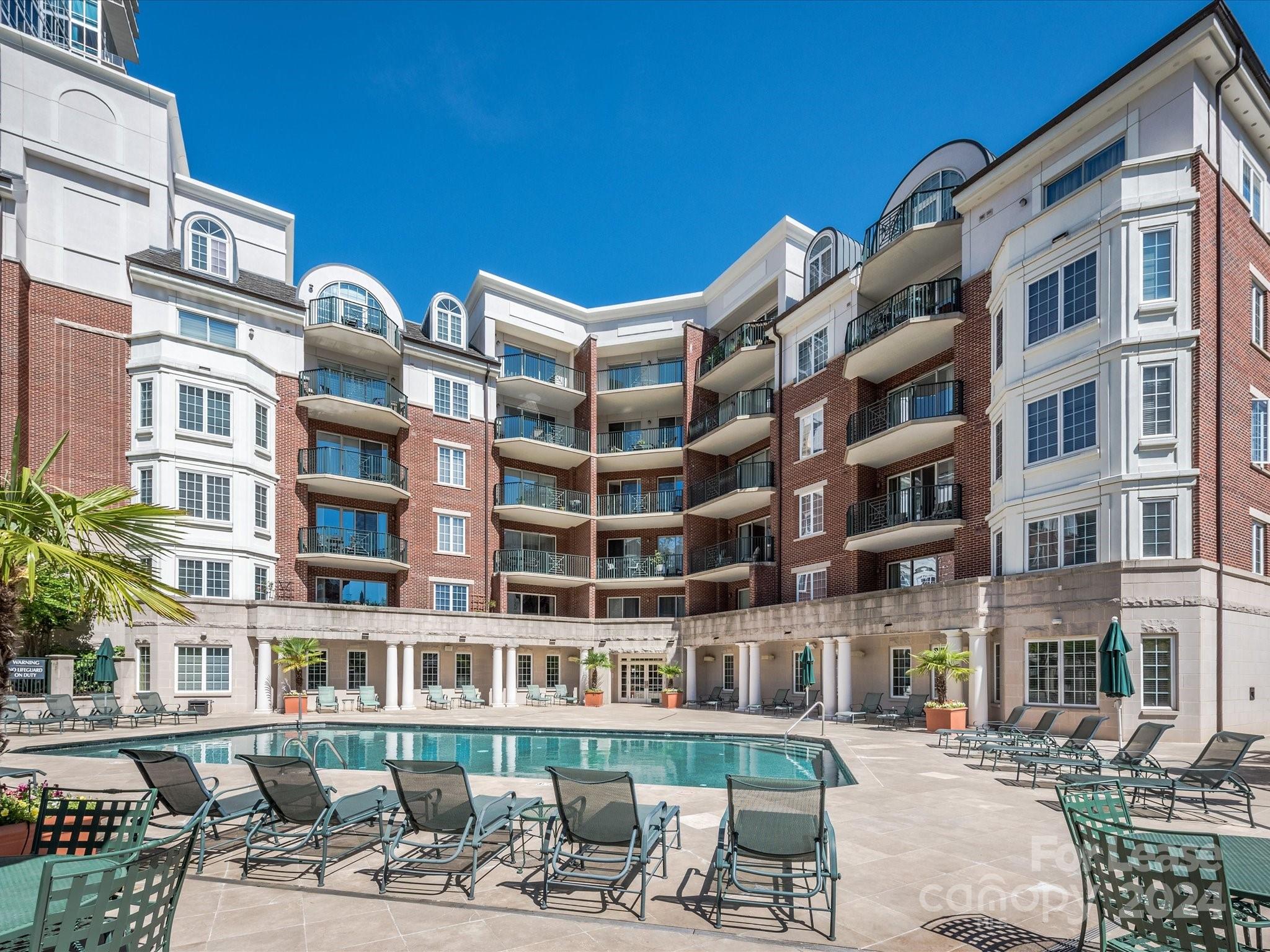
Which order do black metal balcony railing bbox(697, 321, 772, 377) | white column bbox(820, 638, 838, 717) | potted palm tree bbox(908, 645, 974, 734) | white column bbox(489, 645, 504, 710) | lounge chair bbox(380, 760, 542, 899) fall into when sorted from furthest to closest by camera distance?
black metal balcony railing bbox(697, 321, 772, 377), white column bbox(489, 645, 504, 710), white column bbox(820, 638, 838, 717), potted palm tree bbox(908, 645, 974, 734), lounge chair bbox(380, 760, 542, 899)

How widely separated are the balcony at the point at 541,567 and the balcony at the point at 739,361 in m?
9.75

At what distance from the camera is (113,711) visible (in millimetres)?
20906

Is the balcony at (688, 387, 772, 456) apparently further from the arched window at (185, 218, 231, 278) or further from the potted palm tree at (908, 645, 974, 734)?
the arched window at (185, 218, 231, 278)

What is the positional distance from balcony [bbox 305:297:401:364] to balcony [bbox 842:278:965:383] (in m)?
18.2

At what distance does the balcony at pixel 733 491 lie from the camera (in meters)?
30.4

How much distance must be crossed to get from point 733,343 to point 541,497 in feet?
34.8

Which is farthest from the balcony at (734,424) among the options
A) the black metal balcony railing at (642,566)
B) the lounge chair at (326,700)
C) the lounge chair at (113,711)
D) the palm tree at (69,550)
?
the palm tree at (69,550)

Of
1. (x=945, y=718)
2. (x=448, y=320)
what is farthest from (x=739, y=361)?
(x=945, y=718)

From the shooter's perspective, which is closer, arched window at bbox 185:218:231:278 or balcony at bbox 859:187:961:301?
balcony at bbox 859:187:961:301

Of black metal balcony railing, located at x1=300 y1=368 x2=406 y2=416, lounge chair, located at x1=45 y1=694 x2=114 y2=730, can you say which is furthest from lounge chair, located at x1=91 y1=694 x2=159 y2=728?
black metal balcony railing, located at x1=300 y1=368 x2=406 y2=416

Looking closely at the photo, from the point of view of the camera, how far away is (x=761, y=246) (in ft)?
107

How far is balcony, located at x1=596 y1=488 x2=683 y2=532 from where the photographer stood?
3472 cm

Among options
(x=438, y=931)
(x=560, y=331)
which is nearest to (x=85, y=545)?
(x=438, y=931)

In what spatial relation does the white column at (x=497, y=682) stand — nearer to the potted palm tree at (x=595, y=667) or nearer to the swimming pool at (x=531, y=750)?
the potted palm tree at (x=595, y=667)
